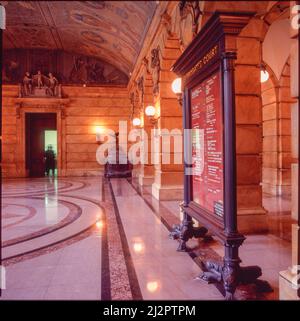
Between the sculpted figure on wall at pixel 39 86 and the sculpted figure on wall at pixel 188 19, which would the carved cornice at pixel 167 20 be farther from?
the sculpted figure on wall at pixel 39 86

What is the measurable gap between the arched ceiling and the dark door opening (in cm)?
442

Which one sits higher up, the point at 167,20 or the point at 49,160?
the point at 167,20

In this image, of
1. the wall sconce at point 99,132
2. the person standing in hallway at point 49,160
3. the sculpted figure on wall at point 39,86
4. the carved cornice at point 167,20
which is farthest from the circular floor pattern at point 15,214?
the person standing in hallway at point 49,160

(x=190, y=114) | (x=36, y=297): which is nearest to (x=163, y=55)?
(x=190, y=114)

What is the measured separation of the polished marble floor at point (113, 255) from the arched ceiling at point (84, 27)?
19.5ft

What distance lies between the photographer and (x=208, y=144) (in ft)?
11.3

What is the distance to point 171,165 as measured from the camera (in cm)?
828

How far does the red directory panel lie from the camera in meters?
3.12

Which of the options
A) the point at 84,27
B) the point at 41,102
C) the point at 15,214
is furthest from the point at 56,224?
the point at 41,102

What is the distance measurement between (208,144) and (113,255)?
6.49 feet
